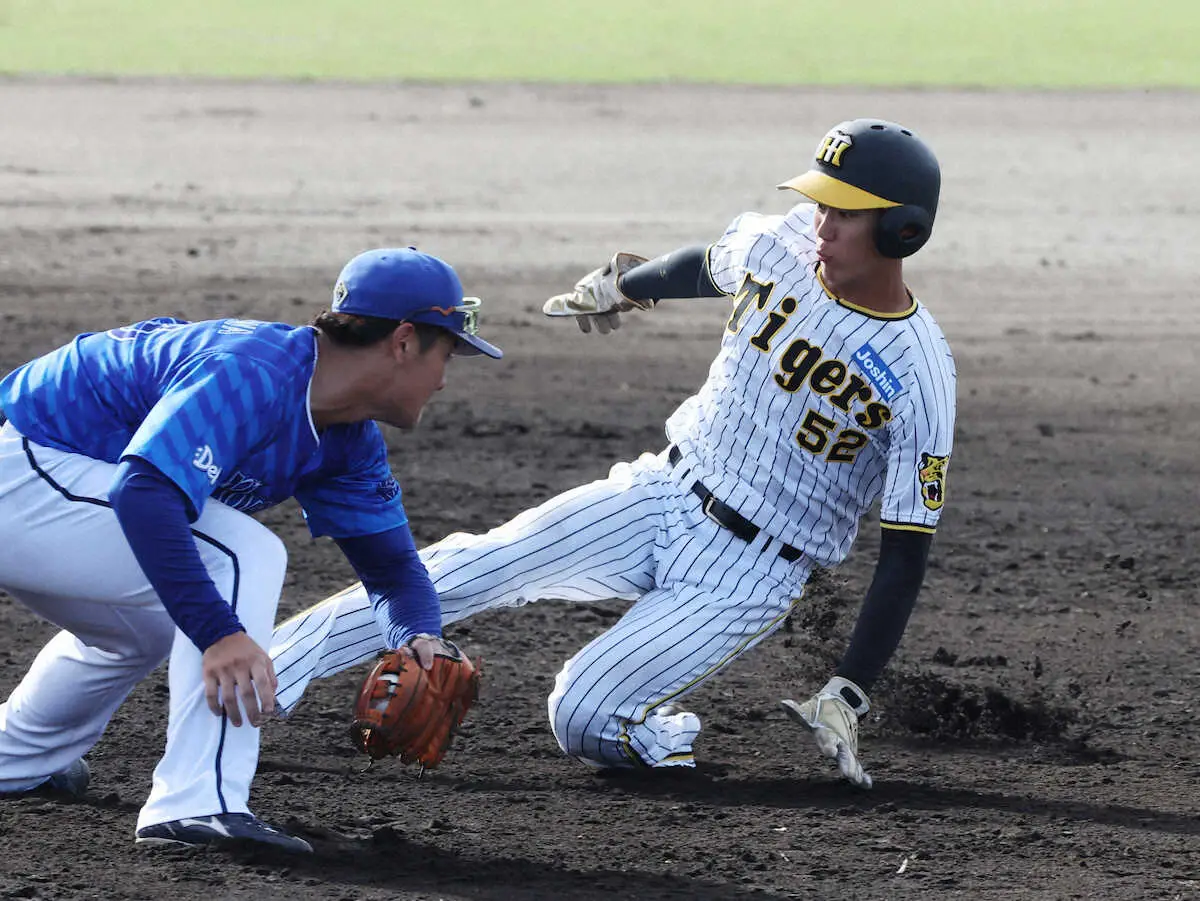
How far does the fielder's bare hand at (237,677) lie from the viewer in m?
3.63

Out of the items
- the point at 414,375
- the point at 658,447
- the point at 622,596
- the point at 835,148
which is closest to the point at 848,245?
the point at 835,148

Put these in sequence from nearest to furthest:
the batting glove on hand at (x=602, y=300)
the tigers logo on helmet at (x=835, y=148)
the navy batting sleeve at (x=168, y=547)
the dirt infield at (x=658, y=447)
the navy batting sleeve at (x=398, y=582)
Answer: the navy batting sleeve at (x=168, y=547) → the dirt infield at (x=658, y=447) → the navy batting sleeve at (x=398, y=582) → the tigers logo on helmet at (x=835, y=148) → the batting glove on hand at (x=602, y=300)

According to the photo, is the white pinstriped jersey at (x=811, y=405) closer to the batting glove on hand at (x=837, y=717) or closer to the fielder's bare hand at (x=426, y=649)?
the batting glove on hand at (x=837, y=717)

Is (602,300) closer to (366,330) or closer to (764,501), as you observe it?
(764,501)

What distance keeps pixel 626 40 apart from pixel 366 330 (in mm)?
25440

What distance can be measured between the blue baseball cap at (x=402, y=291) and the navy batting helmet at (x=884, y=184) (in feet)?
3.64

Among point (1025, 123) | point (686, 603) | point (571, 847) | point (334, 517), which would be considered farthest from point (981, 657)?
point (1025, 123)

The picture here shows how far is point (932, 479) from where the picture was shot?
14.8ft

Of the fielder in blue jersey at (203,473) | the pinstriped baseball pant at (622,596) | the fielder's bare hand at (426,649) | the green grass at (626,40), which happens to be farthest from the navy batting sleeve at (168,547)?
the green grass at (626,40)

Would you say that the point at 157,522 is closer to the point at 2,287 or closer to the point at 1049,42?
the point at 2,287

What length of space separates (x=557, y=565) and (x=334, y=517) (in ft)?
2.92

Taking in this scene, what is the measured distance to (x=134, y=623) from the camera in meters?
4.00

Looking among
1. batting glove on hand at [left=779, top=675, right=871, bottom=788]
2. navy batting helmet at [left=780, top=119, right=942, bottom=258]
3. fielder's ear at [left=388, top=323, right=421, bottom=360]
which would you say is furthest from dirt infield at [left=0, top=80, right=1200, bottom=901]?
navy batting helmet at [left=780, top=119, right=942, bottom=258]

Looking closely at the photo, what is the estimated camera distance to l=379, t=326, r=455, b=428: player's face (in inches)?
154
